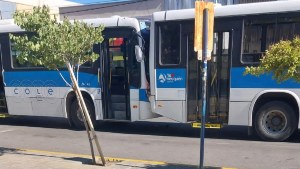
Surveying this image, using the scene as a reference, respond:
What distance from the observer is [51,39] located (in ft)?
21.4

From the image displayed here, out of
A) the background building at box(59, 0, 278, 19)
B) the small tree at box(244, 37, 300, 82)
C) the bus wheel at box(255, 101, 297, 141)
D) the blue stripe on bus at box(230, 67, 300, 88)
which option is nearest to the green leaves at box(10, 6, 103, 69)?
the small tree at box(244, 37, 300, 82)

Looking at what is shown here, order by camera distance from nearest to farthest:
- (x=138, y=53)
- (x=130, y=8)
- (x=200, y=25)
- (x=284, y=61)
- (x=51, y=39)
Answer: (x=284, y=61) < (x=200, y=25) < (x=51, y=39) < (x=138, y=53) < (x=130, y=8)

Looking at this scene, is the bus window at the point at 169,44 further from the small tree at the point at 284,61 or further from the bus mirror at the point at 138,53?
the small tree at the point at 284,61

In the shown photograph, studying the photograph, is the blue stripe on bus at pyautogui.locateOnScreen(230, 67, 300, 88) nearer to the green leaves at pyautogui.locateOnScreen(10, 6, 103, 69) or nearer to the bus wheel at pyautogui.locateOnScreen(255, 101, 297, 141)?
the bus wheel at pyautogui.locateOnScreen(255, 101, 297, 141)

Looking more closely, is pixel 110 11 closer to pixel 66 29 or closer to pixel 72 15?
pixel 72 15

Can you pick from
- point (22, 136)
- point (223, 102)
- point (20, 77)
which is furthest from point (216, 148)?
point (20, 77)

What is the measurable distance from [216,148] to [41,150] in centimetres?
409

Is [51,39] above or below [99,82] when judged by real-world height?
above

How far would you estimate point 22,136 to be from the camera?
11086 millimetres

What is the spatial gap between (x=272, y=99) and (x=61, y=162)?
517cm

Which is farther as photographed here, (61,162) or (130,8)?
(130,8)

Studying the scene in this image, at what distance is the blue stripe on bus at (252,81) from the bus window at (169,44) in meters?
1.51

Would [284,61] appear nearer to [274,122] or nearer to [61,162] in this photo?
[61,162]

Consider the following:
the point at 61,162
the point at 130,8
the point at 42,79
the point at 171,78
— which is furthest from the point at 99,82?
the point at 130,8
